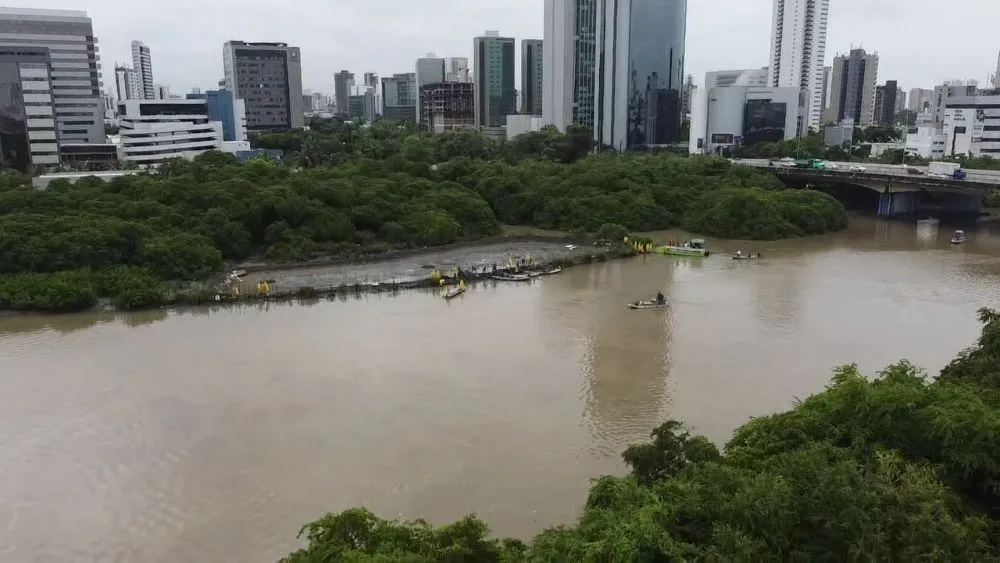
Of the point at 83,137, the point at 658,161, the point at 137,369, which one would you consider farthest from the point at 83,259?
the point at 83,137

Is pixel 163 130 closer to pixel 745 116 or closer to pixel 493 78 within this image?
pixel 745 116

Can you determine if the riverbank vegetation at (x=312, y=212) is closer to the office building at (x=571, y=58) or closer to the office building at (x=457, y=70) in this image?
the office building at (x=571, y=58)

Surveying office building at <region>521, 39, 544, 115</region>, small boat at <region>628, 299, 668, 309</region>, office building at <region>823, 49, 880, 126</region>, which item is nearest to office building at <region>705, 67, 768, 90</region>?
office building at <region>521, 39, 544, 115</region>

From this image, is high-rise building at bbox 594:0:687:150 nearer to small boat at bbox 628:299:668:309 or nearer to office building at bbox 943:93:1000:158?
office building at bbox 943:93:1000:158

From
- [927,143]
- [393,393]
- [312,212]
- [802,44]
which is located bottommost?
[393,393]

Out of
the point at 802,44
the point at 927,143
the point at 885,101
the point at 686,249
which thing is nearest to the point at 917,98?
the point at 885,101

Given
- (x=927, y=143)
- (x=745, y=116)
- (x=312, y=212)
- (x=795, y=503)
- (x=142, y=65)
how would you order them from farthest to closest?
(x=142, y=65) < (x=745, y=116) < (x=927, y=143) < (x=312, y=212) < (x=795, y=503)
